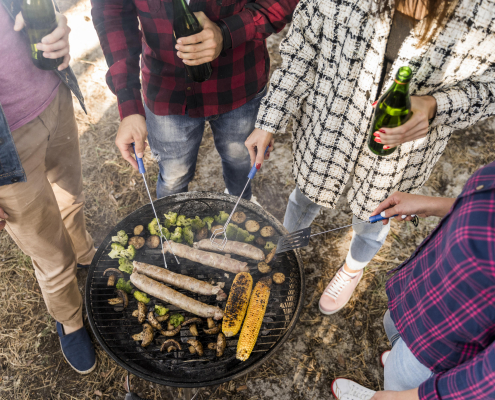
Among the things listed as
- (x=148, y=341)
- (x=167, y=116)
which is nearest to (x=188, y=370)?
(x=148, y=341)

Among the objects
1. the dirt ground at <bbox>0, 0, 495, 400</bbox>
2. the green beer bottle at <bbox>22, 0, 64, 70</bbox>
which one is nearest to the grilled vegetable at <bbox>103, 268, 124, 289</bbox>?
the dirt ground at <bbox>0, 0, 495, 400</bbox>

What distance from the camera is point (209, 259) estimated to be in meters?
2.63

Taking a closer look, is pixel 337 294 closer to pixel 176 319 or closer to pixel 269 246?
pixel 269 246

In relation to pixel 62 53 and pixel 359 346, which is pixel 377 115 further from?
pixel 359 346

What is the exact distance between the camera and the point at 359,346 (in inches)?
139

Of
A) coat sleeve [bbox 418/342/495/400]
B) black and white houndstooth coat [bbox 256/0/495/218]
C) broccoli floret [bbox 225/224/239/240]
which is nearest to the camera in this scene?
coat sleeve [bbox 418/342/495/400]

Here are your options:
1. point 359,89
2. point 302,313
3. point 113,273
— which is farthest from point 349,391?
point 359,89

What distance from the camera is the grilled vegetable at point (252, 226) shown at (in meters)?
2.79

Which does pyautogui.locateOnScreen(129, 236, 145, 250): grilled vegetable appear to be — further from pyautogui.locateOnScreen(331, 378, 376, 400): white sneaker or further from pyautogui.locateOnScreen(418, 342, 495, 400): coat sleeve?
pyautogui.locateOnScreen(331, 378, 376, 400): white sneaker

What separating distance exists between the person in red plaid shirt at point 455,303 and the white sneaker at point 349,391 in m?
1.41

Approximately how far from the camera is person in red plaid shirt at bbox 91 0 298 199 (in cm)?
228

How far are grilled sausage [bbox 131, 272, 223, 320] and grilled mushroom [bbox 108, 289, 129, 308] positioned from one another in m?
0.11

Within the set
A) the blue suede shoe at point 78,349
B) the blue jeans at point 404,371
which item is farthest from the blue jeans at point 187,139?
the blue jeans at point 404,371

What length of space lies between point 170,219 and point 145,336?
91 centimetres
